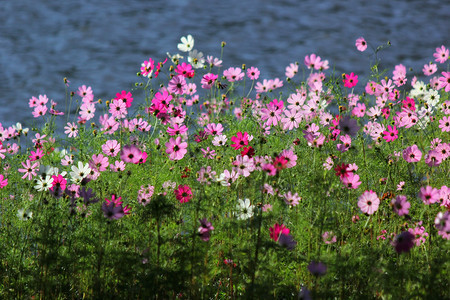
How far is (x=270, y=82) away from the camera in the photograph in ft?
11.6

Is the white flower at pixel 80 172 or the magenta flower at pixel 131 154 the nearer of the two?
the magenta flower at pixel 131 154

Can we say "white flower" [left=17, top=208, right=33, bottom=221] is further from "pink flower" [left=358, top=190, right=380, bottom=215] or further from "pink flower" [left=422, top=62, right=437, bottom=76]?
"pink flower" [left=422, top=62, right=437, bottom=76]

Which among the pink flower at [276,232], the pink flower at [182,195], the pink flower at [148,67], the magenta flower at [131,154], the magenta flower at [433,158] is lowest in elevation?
the pink flower at [276,232]

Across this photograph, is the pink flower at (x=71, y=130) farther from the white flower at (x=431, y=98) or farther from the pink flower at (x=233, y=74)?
the white flower at (x=431, y=98)

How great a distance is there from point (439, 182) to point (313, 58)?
98 cm

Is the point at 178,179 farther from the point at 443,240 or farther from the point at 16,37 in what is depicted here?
the point at 16,37

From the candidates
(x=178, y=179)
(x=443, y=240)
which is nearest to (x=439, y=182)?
(x=443, y=240)

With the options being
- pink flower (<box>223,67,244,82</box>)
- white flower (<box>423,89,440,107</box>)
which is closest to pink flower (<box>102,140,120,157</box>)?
pink flower (<box>223,67,244,82</box>)

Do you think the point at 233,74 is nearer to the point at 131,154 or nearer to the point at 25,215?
the point at 131,154

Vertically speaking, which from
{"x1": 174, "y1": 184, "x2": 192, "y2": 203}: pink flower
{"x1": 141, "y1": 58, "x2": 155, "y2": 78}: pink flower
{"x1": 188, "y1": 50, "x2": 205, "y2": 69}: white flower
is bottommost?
{"x1": 174, "y1": 184, "x2": 192, "y2": 203}: pink flower

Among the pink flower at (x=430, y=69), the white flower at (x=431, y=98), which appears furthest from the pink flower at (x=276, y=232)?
the pink flower at (x=430, y=69)

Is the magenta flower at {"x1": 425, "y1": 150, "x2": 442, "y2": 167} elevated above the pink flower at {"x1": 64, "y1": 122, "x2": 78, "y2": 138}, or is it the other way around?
the magenta flower at {"x1": 425, "y1": 150, "x2": 442, "y2": 167}

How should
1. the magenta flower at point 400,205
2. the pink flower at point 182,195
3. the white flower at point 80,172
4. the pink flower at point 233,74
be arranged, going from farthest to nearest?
the pink flower at point 233,74 < the white flower at point 80,172 < the pink flower at point 182,195 < the magenta flower at point 400,205

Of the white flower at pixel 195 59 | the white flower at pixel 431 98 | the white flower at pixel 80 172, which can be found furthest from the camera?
the white flower at pixel 431 98
